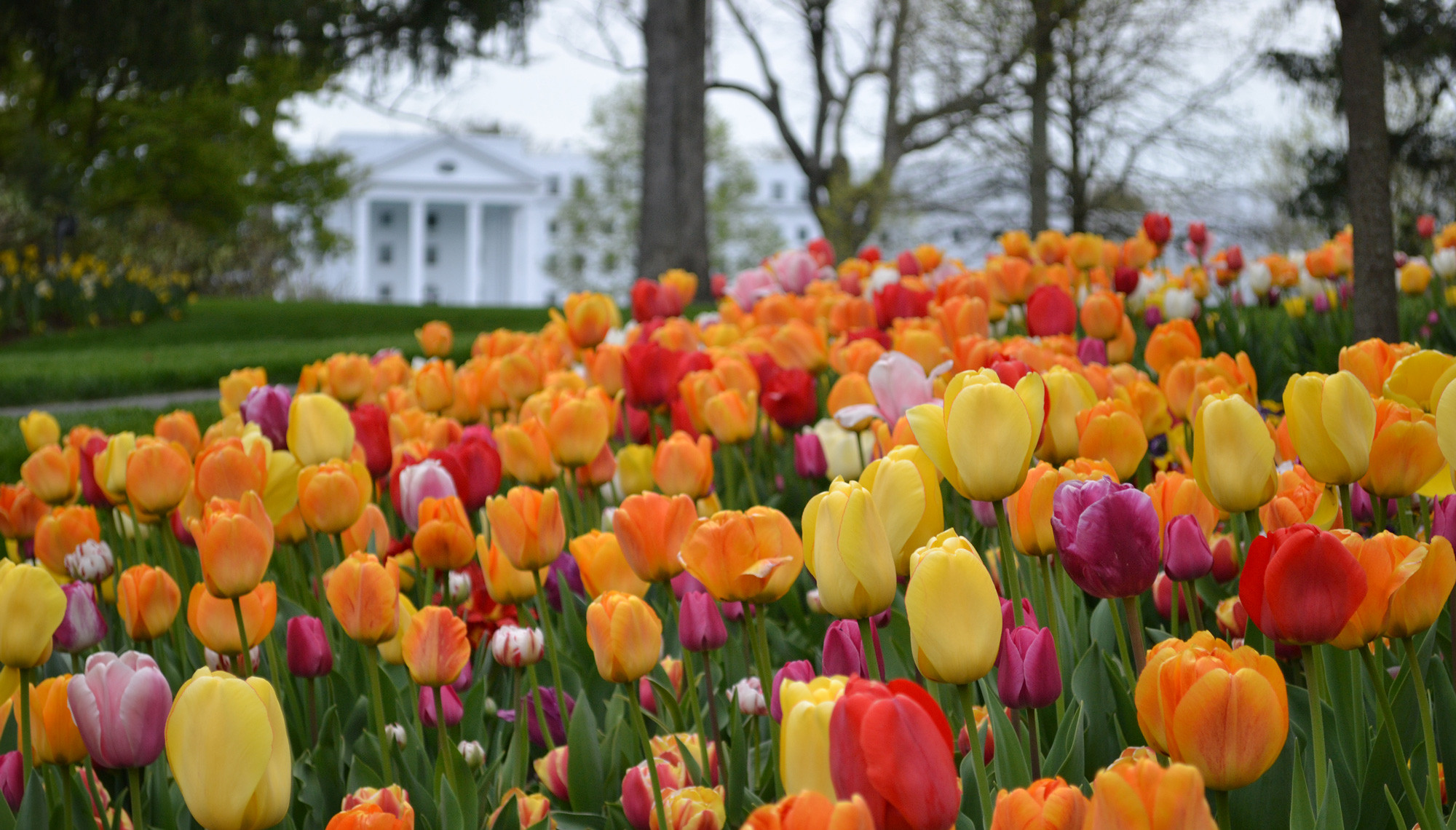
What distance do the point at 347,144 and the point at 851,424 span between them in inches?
2492

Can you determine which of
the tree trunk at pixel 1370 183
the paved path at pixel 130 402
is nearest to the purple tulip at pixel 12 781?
the tree trunk at pixel 1370 183

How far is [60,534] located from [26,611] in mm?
776

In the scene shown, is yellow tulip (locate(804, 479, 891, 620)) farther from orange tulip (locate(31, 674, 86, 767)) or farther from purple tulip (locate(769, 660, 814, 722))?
orange tulip (locate(31, 674, 86, 767))

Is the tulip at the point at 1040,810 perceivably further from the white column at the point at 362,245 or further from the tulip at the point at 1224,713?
the white column at the point at 362,245

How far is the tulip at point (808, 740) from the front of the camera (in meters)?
0.65

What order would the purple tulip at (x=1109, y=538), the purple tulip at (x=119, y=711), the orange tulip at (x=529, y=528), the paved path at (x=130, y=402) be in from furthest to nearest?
the paved path at (x=130, y=402) < the orange tulip at (x=529, y=528) < the purple tulip at (x=119, y=711) < the purple tulip at (x=1109, y=538)

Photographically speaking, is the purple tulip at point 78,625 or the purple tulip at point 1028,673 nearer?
the purple tulip at point 1028,673

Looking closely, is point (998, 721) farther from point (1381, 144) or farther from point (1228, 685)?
point (1381, 144)

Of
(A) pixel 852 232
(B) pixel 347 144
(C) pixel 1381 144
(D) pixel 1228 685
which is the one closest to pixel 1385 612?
(D) pixel 1228 685

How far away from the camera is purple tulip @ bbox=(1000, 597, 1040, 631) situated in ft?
3.66

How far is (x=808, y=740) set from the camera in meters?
0.66

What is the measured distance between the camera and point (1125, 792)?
1.94 ft

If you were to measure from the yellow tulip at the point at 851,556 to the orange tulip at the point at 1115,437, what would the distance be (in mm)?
579

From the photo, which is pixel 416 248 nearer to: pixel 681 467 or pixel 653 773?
pixel 681 467
